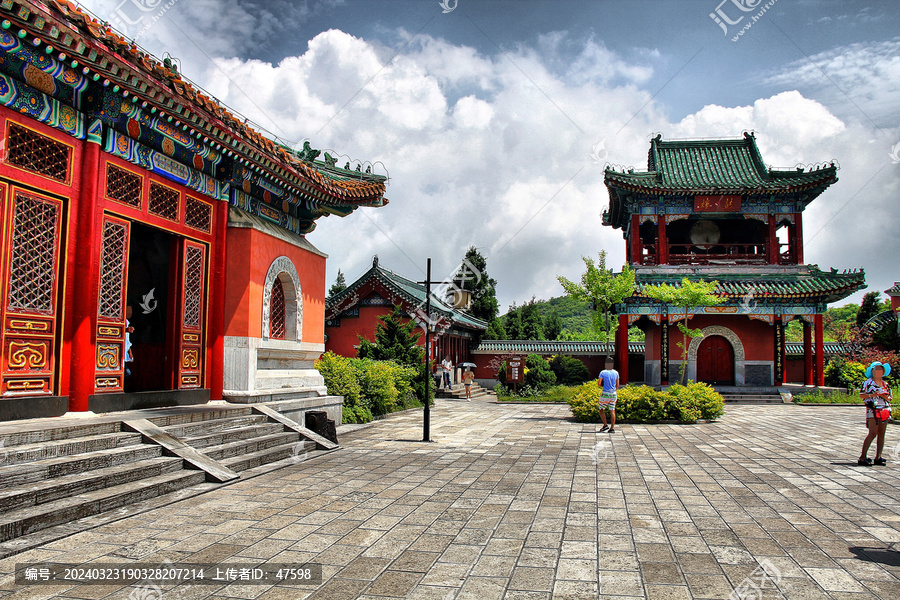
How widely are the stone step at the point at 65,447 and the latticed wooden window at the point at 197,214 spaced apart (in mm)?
3648

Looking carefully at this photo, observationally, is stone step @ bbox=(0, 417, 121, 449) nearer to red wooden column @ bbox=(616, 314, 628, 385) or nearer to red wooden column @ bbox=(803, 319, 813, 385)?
red wooden column @ bbox=(616, 314, 628, 385)

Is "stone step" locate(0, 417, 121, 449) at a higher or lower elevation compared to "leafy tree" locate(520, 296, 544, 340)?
lower

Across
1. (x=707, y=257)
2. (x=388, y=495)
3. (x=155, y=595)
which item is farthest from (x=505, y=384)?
(x=155, y=595)

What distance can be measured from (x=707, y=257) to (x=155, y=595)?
23412mm

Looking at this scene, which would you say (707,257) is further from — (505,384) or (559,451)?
(559,451)

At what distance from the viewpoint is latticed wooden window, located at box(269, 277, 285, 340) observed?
1080 cm

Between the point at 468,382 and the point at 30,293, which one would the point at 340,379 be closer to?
the point at 30,293

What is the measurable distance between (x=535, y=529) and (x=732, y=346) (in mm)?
21012

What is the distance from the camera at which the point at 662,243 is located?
914 inches

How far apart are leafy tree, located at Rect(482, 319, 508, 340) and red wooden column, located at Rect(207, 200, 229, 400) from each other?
944 inches
